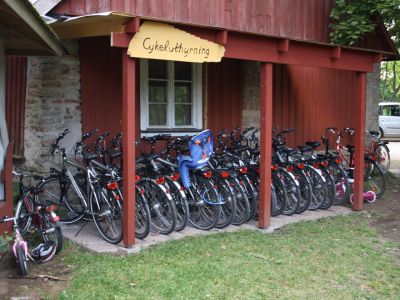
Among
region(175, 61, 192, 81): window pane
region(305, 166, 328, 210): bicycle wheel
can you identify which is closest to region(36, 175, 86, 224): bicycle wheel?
region(175, 61, 192, 81): window pane

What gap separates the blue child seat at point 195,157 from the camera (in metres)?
7.02

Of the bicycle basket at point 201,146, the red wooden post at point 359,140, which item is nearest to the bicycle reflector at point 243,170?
the bicycle basket at point 201,146

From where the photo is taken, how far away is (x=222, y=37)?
21.2ft

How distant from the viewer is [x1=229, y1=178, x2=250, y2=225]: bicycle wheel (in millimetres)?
7156

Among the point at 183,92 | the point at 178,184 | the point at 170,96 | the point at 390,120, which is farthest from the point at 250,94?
the point at 390,120

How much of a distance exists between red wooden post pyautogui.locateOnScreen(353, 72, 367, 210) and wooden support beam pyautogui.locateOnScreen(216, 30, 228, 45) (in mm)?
3287

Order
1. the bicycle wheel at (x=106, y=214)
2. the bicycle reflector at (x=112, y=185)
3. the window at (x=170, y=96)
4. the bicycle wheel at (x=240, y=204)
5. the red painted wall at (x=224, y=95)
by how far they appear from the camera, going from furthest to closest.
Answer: the red painted wall at (x=224, y=95) → the window at (x=170, y=96) → the bicycle wheel at (x=240, y=204) → the bicycle wheel at (x=106, y=214) → the bicycle reflector at (x=112, y=185)

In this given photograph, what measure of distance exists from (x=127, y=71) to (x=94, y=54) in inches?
83.8

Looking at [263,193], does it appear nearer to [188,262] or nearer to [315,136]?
[188,262]

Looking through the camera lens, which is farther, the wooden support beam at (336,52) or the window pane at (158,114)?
the window pane at (158,114)

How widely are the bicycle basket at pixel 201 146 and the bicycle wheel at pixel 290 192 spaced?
132 cm

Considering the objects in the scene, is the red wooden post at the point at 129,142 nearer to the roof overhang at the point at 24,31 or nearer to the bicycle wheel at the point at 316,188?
the roof overhang at the point at 24,31

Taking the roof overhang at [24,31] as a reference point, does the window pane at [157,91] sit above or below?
below

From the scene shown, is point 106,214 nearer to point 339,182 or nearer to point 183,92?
point 183,92
